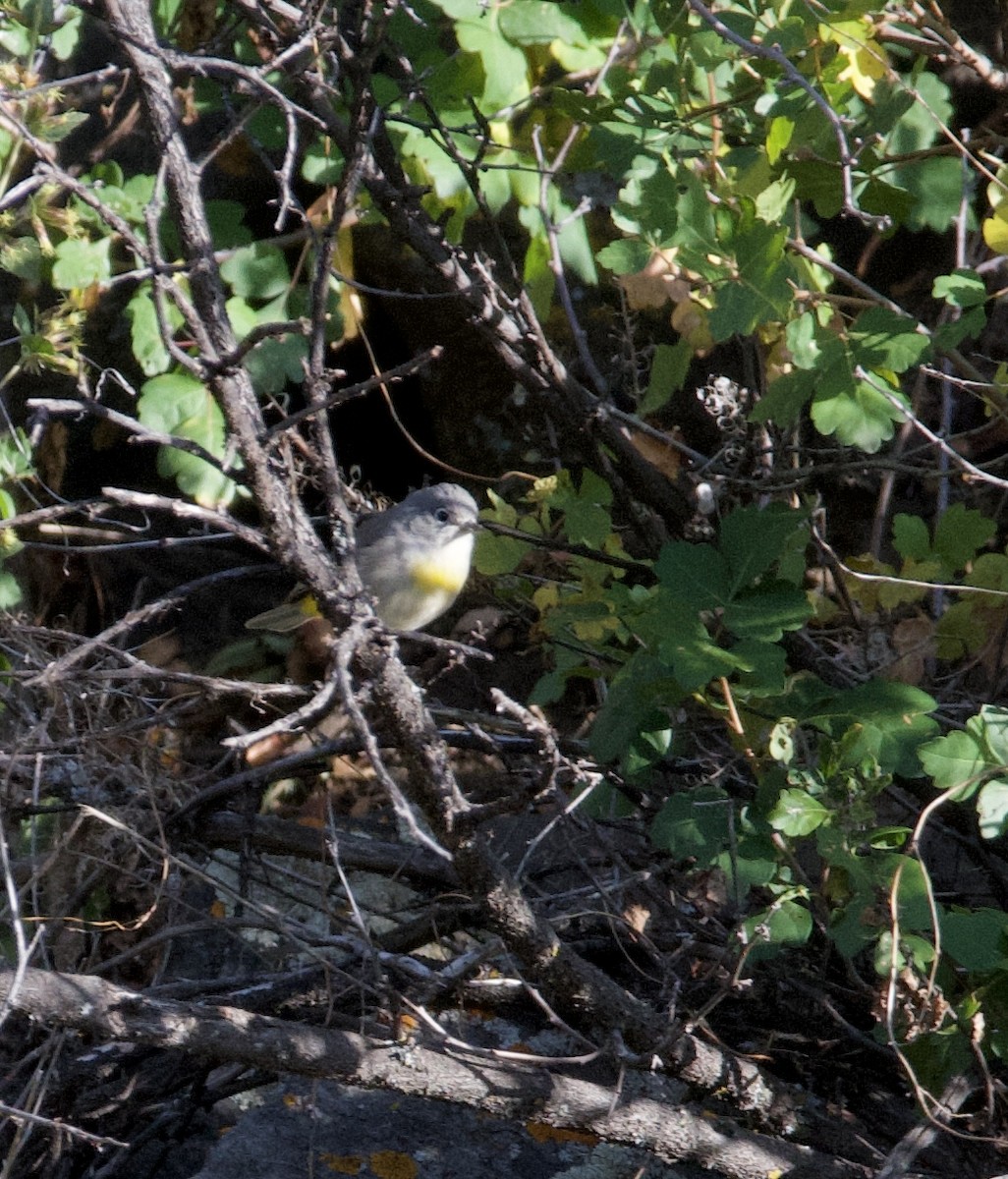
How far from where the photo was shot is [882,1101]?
3021 millimetres

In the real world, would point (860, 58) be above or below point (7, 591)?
above

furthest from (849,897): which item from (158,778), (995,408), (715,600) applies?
(158,778)

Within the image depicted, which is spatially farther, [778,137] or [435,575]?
[435,575]

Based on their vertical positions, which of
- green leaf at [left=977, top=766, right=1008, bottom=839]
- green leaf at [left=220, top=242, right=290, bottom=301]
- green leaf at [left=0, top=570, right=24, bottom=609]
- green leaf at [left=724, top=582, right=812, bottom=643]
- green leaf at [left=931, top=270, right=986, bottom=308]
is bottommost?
green leaf at [left=0, top=570, right=24, bottom=609]

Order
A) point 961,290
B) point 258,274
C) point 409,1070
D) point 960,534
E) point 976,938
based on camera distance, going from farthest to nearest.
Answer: point 258,274 < point 960,534 < point 961,290 < point 409,1070 < point 976,938

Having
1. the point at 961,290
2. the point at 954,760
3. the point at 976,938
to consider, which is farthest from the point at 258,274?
the point at 976,938

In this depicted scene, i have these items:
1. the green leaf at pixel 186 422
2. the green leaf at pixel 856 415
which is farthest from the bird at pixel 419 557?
the green leaf at pixel 856 415

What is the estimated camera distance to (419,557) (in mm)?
4164

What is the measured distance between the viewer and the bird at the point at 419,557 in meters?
4.11

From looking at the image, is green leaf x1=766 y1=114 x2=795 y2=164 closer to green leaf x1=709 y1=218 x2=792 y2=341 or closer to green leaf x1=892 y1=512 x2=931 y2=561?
green leaf x1=709 y1=218 x2=792 y2=341

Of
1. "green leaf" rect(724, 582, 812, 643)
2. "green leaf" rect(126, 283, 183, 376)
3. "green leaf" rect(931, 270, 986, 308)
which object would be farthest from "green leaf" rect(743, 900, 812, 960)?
"green leaf" rect(126, 283, 183, 376)

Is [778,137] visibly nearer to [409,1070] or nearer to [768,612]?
[768,612]

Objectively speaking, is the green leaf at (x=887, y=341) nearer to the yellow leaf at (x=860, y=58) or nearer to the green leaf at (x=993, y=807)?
the yellow leaf at (x=860, y=58)

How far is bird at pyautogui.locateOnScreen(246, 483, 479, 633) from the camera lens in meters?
4.11
